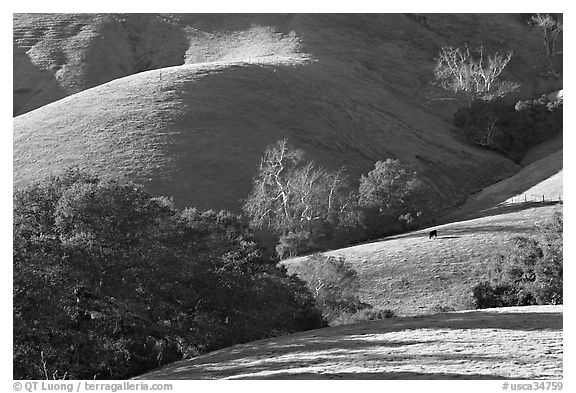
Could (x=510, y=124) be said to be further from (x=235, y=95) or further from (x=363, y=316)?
(x=363, y=316)

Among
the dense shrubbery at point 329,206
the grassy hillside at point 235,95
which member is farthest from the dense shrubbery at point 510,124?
the dense shrubbery at point 329,206

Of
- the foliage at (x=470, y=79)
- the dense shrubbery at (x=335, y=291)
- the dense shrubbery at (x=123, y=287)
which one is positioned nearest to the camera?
the dense shrubbery at (x=123, y=287)

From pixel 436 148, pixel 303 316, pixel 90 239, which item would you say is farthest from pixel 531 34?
pixel 90 239

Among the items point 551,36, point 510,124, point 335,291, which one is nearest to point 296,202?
point 335,291

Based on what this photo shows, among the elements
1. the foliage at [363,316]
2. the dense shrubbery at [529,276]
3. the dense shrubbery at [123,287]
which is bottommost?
the foliage at [363,316]

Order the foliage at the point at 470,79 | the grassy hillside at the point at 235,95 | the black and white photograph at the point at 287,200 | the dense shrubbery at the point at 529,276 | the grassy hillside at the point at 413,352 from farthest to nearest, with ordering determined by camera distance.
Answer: the foliage at the point at 470,79 → the grassy hillside at the point at 235,95 → the dense shrubbery at the point at 529,276 → the black and white photograph at the point at 287,200 → the grassy hillside at the point at 413,352

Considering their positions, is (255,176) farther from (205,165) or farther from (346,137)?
(346,137)

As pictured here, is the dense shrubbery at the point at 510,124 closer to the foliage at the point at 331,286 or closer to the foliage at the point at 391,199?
the foliage at the point at 391,199
